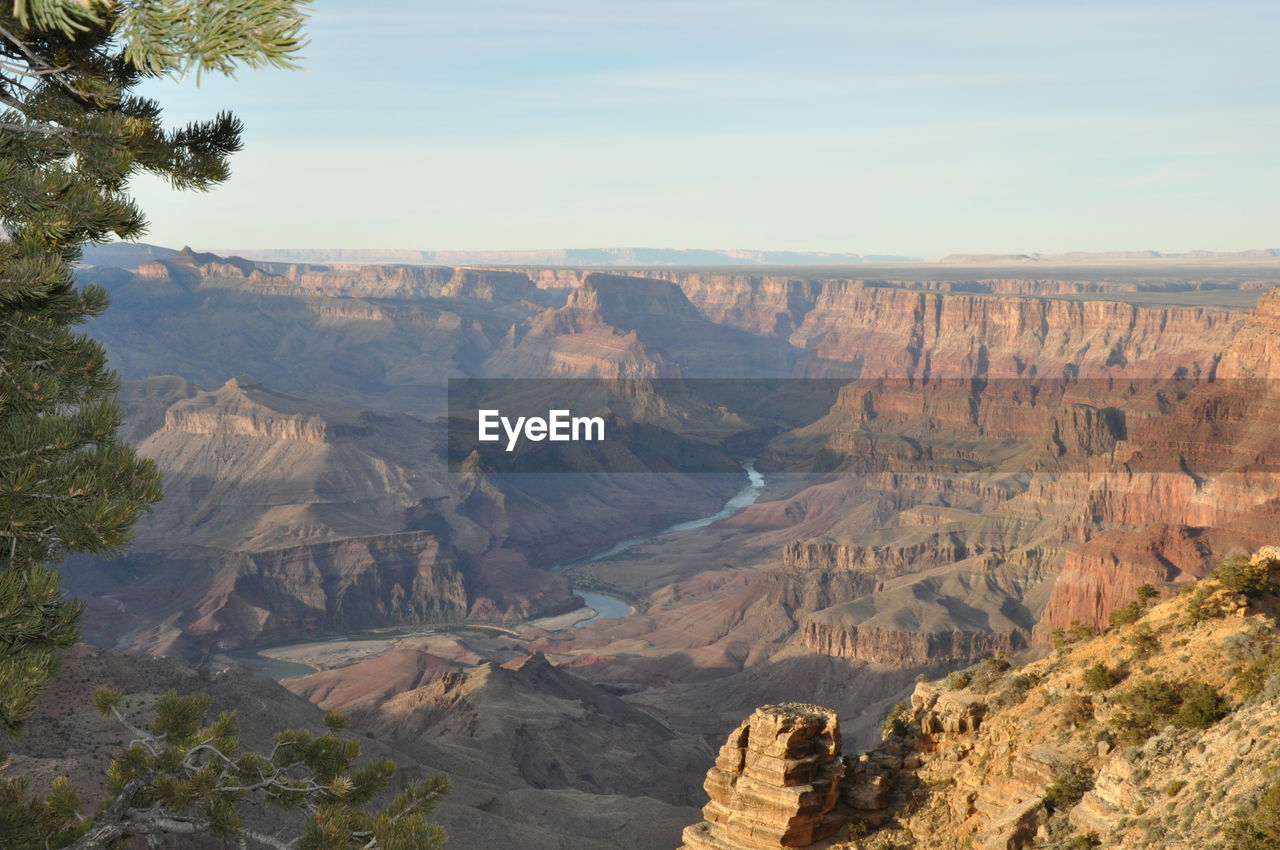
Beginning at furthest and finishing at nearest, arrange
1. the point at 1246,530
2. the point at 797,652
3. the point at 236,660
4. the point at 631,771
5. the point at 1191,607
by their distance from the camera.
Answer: the point at 236,660, the point at 797,652, the point at 1246,530, the point at 631,771, the point at 1191,607

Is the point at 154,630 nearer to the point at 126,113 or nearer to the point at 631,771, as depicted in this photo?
the point at 631,771

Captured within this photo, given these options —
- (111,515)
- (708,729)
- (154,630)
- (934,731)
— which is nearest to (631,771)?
(708,729)

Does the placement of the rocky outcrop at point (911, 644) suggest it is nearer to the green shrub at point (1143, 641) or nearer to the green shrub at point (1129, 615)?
the green shrub at point (1129, 615)

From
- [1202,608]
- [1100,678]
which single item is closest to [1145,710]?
[1100,678]

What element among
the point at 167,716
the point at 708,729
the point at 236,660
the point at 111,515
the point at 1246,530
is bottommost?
the point at 236,660

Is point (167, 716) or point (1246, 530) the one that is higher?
point (167, 716)

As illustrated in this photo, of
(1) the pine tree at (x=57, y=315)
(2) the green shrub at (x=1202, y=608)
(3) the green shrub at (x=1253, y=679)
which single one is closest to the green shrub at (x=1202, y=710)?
(3) the green shrub at (x=1253, y=679)

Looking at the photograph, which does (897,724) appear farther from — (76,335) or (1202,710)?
(76,335)
